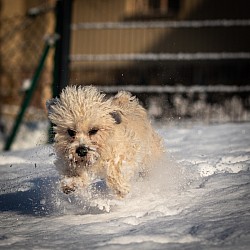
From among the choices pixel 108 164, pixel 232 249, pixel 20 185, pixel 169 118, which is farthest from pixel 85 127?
pixel 169 118

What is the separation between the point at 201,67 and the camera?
35.3 ft

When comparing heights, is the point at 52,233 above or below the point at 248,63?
below

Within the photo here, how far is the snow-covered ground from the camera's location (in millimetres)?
3721

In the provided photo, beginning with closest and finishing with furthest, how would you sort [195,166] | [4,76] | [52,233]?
[52,233] < [195,166] < [4,76]

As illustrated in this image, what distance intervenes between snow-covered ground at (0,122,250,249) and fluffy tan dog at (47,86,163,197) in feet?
0.61

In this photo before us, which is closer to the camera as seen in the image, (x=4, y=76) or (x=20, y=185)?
(x=20, y=185)

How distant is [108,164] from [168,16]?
38.0 feet

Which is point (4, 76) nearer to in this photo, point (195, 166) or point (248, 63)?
point (248, 63)

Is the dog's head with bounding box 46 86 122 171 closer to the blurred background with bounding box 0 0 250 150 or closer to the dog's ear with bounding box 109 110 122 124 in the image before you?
the dog's ear with bounding box 109 110 122 124

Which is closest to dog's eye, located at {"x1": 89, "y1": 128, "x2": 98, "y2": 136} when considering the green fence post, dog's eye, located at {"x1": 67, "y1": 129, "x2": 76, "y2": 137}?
dog's eye, located at {"x1": 67, "y1": 129, "x2": 76, "y2": 137}

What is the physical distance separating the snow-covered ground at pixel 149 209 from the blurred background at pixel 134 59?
285cm

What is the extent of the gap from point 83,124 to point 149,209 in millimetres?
879

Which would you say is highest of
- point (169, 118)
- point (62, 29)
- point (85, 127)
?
point (62, 29)

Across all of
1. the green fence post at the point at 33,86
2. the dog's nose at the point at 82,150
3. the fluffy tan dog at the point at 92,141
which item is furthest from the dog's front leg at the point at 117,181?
the green fence post at the point at 33,86
